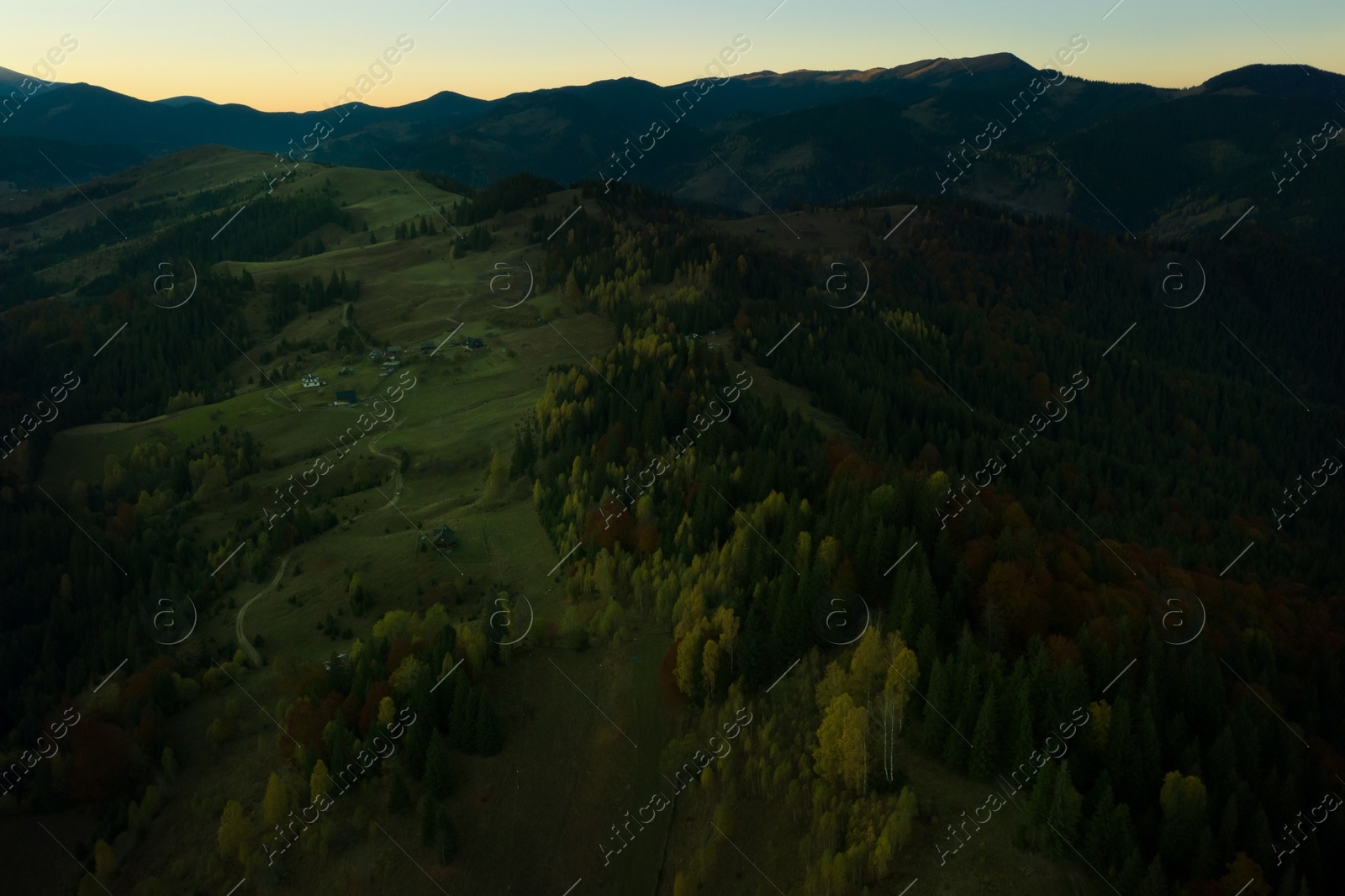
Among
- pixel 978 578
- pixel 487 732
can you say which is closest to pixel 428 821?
pixel 487 732

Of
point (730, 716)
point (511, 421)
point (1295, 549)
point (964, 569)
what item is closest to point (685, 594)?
point (730, 716)

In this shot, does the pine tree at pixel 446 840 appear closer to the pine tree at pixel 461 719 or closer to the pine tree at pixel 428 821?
the pine tree at pixel 428 821

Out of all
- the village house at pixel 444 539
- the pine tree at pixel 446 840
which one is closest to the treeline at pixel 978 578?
the village house at pixel 444 539

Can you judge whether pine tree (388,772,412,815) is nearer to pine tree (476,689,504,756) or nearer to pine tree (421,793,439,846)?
pine tree (421,793,439,846)

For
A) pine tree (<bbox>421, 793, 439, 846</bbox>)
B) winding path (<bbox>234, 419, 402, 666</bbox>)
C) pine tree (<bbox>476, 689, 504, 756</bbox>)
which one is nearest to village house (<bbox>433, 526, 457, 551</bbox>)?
winding path (<bbox>234, 419, 402, 666</bbox>)

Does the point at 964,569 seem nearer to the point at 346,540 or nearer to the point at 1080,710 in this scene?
the point at 1080,710
